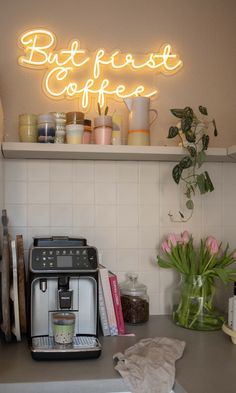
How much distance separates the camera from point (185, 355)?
147 cm

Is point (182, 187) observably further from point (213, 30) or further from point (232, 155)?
point (213, 30)

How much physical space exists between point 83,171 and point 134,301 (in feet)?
2.12

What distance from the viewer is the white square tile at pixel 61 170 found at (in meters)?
1.98

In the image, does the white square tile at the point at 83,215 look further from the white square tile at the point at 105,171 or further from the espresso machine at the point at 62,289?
the espresso machine at the point at 62,289

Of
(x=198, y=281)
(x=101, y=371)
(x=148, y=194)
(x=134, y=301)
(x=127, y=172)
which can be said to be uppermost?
(x=127, y=172)

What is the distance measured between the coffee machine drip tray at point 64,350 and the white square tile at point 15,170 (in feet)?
2.54

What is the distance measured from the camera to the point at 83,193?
2.00m

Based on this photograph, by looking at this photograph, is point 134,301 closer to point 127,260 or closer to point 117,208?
point 127,260

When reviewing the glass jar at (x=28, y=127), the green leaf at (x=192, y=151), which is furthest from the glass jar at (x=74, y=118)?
the green leaf at (x=192, y=151)

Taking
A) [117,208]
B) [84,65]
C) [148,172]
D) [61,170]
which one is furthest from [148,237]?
[84,65]

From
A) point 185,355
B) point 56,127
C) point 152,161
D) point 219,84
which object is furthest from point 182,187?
point 185,355

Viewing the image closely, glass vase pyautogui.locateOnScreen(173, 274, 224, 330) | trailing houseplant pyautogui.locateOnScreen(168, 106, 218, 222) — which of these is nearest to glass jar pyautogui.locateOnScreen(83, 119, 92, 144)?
trailing houseplant pyautogui.locateOnScreen(168, 106, 218, 222)

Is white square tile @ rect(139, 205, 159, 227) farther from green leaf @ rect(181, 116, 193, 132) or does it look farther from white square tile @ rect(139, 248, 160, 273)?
green leaf @ rect(181, 116, 193, 132)

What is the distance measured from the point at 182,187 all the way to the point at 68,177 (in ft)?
1.84
